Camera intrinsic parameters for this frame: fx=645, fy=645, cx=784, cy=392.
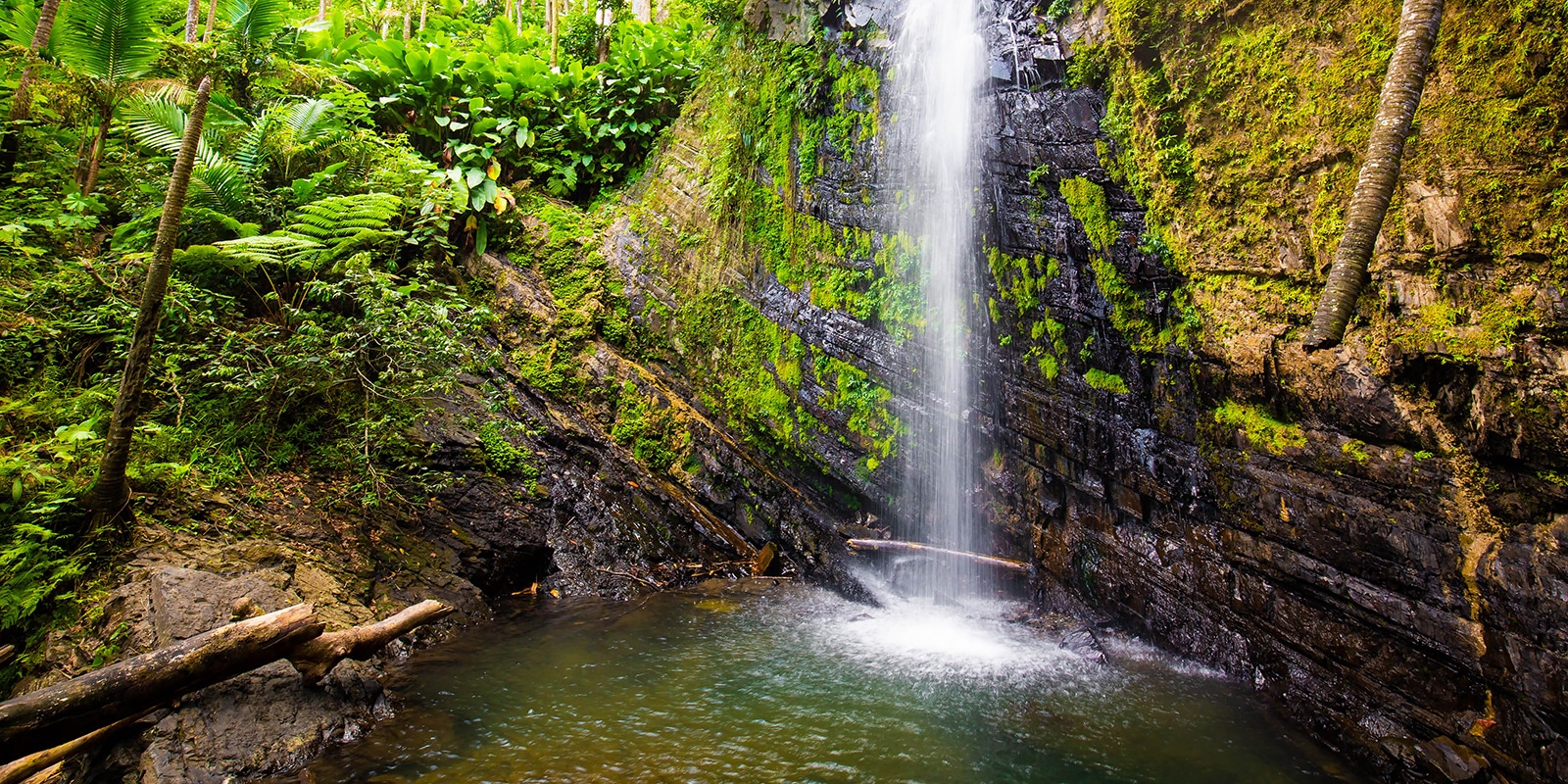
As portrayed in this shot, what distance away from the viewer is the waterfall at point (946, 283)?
6.19 m

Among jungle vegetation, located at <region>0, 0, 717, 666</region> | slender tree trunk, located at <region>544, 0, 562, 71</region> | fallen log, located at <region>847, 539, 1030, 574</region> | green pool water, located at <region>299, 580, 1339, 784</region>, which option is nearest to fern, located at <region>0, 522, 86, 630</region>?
jungle vegetation, located at <region>0, 0, 717, 666</region>

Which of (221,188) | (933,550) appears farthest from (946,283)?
(221,188)

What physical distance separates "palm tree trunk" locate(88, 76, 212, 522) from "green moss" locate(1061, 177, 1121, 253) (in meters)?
5.95

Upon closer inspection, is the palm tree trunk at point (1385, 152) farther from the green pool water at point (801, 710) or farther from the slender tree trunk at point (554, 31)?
the slender tree trunk at point (554, 31)

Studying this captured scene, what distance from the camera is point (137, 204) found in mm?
6117

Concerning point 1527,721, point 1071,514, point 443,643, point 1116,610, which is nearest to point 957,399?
point 1071,514

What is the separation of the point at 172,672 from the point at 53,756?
44 cm

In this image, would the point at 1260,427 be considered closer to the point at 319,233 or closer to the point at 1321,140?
the point at 1321,140

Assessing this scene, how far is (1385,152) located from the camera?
3648 mm

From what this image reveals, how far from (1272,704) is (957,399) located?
10.4 ft

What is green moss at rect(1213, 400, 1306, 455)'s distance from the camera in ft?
14.3

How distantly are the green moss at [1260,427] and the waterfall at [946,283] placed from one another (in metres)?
2.06

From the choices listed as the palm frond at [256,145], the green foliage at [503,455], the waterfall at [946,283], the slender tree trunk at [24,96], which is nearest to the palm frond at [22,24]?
the slender tree trunk at [24,96]

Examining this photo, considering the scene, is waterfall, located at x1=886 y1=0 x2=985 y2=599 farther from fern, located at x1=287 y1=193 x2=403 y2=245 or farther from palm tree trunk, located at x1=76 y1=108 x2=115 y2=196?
palm tree trunk, located at x1=76 y1=108 x2=115 y2=196
